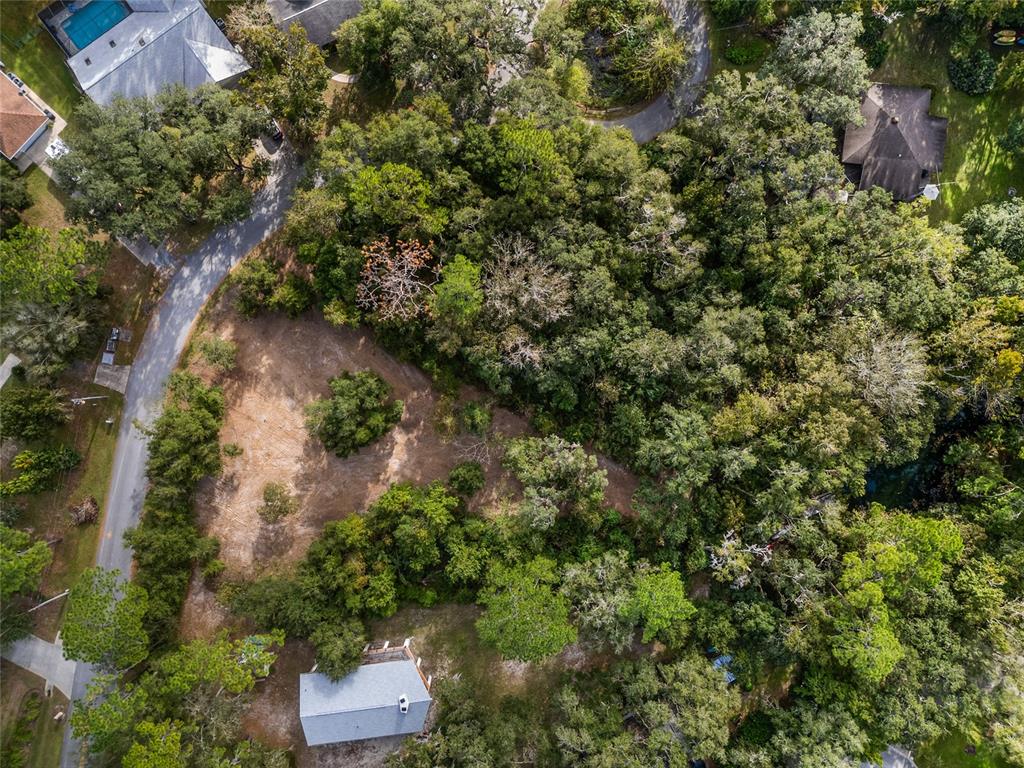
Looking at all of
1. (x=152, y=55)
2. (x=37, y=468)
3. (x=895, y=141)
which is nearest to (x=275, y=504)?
(x=37, y=468)

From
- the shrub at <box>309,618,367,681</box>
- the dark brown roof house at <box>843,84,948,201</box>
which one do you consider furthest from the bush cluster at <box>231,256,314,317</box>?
the dark brown roof house at <box>843,84,948,201</box>

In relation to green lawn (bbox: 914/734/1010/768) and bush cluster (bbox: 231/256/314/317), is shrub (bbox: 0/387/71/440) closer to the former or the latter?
bush cluster (bbox: 231/256/314/317)

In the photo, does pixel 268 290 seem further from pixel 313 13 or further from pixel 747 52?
pixel 747 52

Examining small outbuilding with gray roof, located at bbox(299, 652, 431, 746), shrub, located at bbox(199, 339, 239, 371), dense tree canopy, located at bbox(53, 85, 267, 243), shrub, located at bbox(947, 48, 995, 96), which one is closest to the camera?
dense tree canopy, located at bbox(53, 85, 267, 243)

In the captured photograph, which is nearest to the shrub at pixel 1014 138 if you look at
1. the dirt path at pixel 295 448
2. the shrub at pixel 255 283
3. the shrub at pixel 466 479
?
the dirt path at pixel 295 448

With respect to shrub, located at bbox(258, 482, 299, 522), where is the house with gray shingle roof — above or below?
above

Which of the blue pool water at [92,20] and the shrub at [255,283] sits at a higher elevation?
the blue pool water at [92,20]

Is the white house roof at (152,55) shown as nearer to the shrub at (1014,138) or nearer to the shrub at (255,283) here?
the shrub at (255,283)
